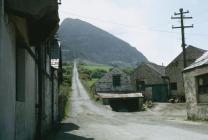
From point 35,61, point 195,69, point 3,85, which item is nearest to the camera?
point 3,85

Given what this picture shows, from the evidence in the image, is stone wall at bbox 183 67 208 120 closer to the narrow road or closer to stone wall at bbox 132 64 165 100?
the narrow road

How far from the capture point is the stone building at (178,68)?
193ft

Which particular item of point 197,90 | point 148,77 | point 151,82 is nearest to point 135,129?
point 197,90

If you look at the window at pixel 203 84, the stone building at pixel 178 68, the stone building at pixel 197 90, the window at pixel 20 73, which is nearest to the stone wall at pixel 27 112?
the window at pixel 20 73

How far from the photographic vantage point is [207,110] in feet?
87.6

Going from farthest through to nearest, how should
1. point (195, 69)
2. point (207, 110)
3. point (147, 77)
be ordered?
1. point (147, 77)
2. point (195, 69)
3. point (207, 110)

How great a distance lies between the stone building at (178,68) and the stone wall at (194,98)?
28154mm

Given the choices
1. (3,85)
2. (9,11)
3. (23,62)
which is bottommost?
(3,85)

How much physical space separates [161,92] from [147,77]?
5621 mm

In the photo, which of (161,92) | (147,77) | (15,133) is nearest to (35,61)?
(15,133)

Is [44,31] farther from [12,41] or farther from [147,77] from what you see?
[147,77]

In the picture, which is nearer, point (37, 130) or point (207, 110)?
point (37, 130)

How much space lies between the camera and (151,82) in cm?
6519

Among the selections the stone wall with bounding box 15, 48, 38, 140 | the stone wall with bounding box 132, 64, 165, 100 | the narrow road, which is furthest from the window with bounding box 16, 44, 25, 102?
the stone wall with bounding box 132, 64, 165, 100
